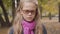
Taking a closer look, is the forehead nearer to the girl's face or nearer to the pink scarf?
the girl's face

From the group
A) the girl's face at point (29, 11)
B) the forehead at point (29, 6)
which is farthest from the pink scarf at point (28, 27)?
the forehead at point (29, 6)

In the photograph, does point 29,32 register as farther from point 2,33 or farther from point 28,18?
point 2,33

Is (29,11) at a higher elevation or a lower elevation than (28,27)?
higher

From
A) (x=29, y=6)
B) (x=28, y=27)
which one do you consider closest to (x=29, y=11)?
(x=29, y=6)

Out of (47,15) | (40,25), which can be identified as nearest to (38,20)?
(40,25)

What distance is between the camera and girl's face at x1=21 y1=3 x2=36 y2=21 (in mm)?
2410

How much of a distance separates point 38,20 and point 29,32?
18 centimetres

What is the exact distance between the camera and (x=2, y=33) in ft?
43.0

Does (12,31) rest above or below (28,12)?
below

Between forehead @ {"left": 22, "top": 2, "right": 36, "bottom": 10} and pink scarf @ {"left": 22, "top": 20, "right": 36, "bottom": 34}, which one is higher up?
forehead @ {"left": 22, "top": 2, "right": 36, "bottom": 10}

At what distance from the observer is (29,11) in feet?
7.89

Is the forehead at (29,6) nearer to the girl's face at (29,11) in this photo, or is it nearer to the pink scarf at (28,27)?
the girl's face at (29,11)

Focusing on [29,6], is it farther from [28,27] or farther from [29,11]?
[28,27]

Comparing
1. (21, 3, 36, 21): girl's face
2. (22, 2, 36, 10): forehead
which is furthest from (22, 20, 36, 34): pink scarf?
(22, 2, 36, 10): forehead
